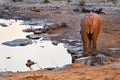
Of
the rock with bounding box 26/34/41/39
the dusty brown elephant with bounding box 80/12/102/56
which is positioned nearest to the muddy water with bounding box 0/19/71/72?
the rock with bounding box 26/34/41/39

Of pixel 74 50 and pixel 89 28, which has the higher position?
pixel 89 28

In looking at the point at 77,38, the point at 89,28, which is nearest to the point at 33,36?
the point at 77,38

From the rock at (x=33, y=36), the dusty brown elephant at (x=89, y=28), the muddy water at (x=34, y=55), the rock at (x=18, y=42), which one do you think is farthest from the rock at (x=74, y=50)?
the rock at (x=33, y=36)

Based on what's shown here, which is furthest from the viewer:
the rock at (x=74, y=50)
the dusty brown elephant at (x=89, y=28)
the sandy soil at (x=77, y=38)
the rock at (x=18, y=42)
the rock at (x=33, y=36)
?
the rock at (x=33, y=36)

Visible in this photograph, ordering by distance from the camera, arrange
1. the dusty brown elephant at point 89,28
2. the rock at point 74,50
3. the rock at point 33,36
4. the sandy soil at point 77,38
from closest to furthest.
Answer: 1. the sandy soil at point 77,38
2. the dusty brown elephant at point 89,28
3. the rock at point 74,50
4. the rock at point 33,36

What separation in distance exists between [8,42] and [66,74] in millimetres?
9246

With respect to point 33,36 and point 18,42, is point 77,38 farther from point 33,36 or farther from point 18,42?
point 18,42

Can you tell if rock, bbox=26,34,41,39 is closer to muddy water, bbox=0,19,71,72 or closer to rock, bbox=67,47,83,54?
muddy water, bbox=0,19,71,72

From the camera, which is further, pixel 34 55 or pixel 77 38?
pixel 77 38

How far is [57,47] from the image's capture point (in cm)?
1608

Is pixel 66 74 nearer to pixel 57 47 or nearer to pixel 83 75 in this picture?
pixel 83 75

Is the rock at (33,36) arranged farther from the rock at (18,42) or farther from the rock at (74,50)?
the rock at (74,50)

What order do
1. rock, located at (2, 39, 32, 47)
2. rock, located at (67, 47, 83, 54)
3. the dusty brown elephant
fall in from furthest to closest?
rock, located at (2, 39, 32, 47) → rock, located at (67, 47, 83, 54) → the dusty brown elephant

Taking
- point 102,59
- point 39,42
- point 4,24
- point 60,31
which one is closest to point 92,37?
point 102,59
